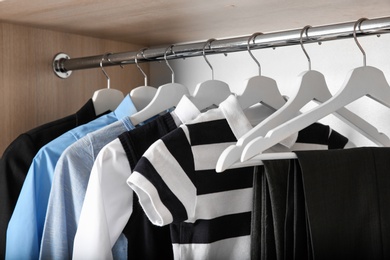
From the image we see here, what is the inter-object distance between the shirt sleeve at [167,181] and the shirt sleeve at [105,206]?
8 centimetres

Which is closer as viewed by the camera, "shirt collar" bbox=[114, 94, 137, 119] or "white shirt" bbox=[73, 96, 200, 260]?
"white shirt" bbox=[73, 96, 200, 260]

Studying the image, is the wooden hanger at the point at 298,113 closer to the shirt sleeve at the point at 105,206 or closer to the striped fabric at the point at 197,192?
the striped fabric at the point at 197,192

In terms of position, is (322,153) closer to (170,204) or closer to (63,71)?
(170,204)

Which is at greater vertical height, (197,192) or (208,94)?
(208,94)

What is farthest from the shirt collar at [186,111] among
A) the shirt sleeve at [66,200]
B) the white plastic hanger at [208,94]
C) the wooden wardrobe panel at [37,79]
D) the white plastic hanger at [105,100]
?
the wooden wardrobe panel at [37,79]

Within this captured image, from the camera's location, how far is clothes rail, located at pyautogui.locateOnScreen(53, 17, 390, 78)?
34.9 inches

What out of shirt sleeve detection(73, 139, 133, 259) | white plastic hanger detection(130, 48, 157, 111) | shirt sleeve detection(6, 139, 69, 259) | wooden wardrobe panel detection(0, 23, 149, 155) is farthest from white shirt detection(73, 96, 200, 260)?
wooden wardrobe panel detection(0, 23, 149, 155)

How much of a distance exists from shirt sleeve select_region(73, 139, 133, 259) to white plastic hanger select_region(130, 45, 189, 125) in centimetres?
13

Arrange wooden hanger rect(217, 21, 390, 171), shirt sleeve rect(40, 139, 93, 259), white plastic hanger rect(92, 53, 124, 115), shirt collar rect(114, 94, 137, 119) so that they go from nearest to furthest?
1. wooden hanger rect(217, 21, 390, 171)
2. shirt sleeve rect(40, 139, 93, 259)
3. shirt collar rect(114, 94, 137, 119)
4. white plastic hanger rect(92, 53, 124, 115)

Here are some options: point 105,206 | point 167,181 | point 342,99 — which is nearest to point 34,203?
point 105,206

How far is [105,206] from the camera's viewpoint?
0.88 meters

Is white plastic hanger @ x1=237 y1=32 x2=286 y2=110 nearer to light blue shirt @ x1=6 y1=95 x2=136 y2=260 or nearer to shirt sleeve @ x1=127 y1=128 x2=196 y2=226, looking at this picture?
shirt sleeve @ x1=127 y1=128 x2=196 y2=226

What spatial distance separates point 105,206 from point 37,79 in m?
0.47

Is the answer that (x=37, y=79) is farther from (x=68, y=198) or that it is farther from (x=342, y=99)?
(x=342, y=99)
